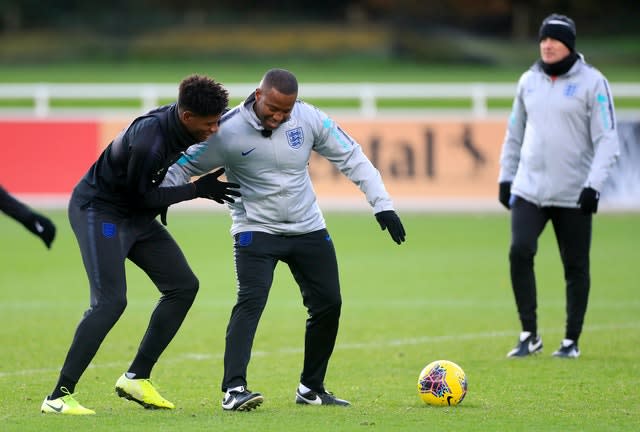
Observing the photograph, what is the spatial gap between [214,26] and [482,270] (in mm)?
42579

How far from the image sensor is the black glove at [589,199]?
10.2 meters

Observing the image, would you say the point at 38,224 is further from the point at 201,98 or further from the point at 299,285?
the point at 299,285

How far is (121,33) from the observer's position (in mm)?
56875

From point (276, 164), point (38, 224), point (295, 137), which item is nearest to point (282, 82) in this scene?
point (295, 137)

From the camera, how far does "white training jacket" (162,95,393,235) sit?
26.8 feet

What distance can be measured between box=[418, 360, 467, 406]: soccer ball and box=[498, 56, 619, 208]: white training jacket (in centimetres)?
264

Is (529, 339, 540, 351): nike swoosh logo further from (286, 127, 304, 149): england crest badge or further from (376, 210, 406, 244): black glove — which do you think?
(286, 127, 304, 149): england crest badge

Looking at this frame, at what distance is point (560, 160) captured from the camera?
34.9ft

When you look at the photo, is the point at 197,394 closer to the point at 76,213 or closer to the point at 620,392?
the point at 76,213

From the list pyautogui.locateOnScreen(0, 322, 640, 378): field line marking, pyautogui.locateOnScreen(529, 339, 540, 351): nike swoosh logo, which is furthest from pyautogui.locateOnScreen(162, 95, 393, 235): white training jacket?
pyautogui.locateOnScreen(529, 339, 540, 351): nike swoosh logo

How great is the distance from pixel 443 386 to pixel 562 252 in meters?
2.88

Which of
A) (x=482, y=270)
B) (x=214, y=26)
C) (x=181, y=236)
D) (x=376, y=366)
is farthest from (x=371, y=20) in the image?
(x=376, y=366)

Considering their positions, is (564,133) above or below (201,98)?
below

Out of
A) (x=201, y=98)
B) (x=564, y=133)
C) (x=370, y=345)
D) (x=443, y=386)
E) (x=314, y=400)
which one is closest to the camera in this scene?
(x=201, y=98)
